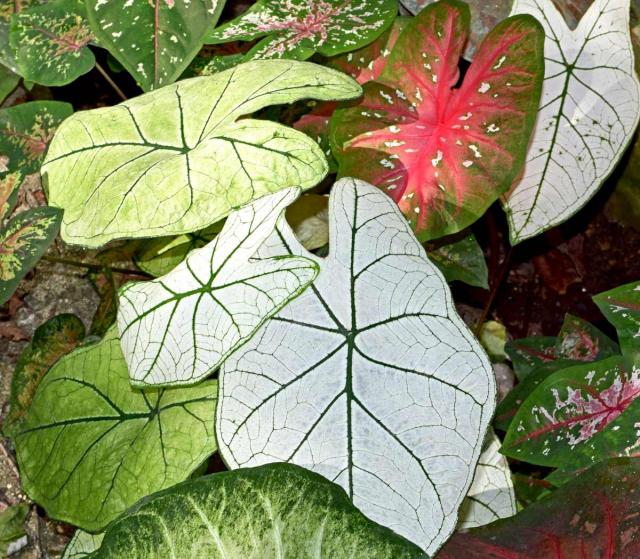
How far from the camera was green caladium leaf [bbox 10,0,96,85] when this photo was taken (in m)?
1.67

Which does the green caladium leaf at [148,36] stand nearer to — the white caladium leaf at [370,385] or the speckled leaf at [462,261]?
the white caladium leaf at [370,385]

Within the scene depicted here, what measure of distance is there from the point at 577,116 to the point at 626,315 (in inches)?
18.2

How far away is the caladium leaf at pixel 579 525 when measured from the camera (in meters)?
1.03

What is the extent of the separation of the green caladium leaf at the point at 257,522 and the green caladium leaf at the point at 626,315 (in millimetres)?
614

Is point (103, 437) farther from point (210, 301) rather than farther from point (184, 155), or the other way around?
point (184, 155)

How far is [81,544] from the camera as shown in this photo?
1.43 m

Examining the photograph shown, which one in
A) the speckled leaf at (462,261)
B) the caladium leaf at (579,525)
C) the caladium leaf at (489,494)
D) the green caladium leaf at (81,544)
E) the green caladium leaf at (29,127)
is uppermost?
the green caladium leaf at (29,127)

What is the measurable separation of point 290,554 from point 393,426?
0.28 m

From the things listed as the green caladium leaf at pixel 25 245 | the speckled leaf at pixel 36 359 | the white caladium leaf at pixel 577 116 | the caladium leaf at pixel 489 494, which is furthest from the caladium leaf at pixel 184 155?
the caladium leaf at pixel 489 494

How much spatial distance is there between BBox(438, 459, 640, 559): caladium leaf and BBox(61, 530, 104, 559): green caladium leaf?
68 centimetres

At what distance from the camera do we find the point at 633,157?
199 cm

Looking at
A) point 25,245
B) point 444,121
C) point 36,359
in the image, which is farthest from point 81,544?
point 444,121

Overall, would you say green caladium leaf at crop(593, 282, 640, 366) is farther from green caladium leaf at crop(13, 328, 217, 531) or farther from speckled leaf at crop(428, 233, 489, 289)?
green caladium leaf at crop(13, 328, 217, 531)

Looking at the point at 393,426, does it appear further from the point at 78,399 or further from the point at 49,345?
the point at 49,345
